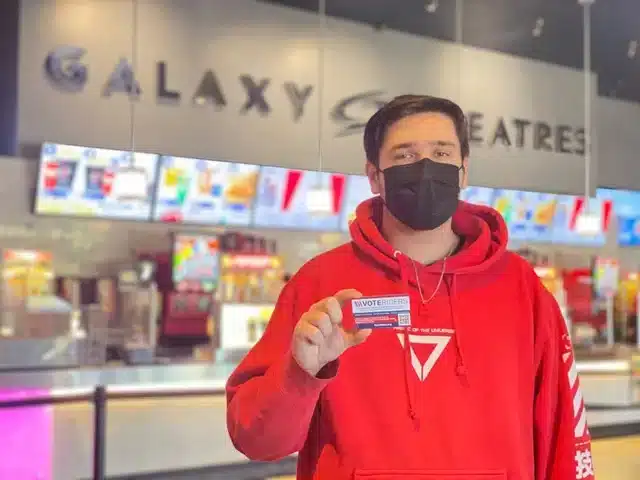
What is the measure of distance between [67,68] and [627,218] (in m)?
6.33

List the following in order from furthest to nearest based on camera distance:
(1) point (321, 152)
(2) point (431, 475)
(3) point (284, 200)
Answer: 1. (3) point (284, 200)
2. (1) point (321, 152)
3. (2) point (431, 475)

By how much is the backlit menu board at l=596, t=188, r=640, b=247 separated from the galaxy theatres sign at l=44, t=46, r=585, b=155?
1.37 metres

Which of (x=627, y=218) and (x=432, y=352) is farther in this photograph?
(x=627, y=218)

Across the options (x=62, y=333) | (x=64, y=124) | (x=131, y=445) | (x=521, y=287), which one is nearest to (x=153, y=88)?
(x=64, y=124)

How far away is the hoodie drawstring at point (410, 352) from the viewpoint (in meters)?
1.42

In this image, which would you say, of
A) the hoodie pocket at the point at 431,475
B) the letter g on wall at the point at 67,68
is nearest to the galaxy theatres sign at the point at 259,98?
the letter g on wall at the point at 67,68

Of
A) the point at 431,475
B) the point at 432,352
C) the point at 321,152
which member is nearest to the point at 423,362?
the point at 432,352

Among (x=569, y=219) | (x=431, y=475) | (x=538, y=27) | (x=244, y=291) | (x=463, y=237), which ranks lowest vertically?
(x=431, y=475)

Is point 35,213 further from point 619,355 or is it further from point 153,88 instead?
point 619,355

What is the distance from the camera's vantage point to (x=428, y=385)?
1.43 m

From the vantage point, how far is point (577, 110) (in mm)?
7680

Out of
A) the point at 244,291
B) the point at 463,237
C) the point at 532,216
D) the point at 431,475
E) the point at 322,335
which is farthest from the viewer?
the point at 532,216

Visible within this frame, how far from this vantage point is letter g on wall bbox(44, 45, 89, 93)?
18.0ft

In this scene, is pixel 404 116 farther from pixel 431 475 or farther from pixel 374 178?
pixel 431 475
